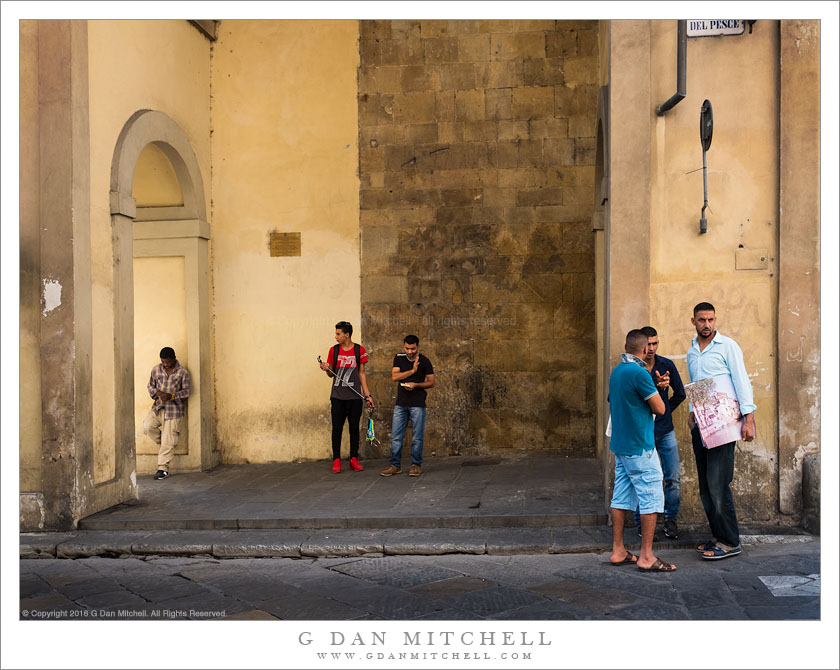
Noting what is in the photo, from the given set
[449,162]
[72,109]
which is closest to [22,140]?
[72,109]

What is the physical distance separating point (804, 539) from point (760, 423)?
0.95m

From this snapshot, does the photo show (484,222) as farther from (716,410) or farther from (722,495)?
(722,495)

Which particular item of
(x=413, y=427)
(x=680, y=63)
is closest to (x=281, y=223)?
(x=413, y=427)

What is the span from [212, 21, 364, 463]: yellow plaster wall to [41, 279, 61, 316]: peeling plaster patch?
12.1ft

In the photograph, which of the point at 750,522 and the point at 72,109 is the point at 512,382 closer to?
the point at 750,522

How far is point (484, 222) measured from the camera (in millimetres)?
10750

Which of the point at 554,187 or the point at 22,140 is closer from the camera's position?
the point at 22,140

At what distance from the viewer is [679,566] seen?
5930 millimetres

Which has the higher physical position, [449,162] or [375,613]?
[449,162]

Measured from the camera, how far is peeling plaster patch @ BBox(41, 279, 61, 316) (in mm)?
7391

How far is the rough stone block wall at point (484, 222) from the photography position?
34.8ft

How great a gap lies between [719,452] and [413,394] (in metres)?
3.95

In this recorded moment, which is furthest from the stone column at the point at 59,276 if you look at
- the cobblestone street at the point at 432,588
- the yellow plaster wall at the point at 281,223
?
the yellow plaster wall at the point at 281,223

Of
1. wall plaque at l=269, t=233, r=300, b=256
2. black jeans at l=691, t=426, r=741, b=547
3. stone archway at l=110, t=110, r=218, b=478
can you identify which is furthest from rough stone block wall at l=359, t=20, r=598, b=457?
black jeans at l=691, t=426, r=741, b=547
